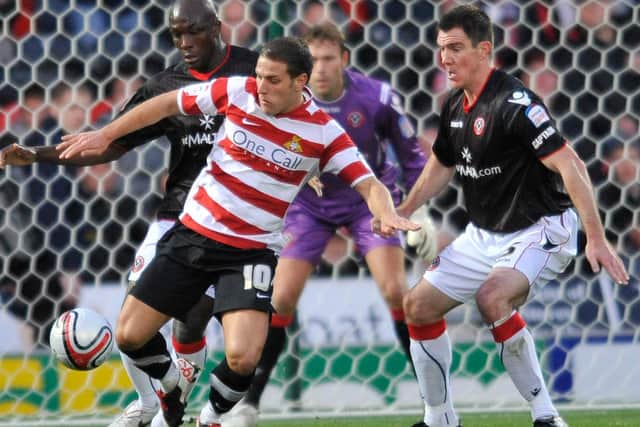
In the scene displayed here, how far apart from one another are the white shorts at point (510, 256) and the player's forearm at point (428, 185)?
0.28m

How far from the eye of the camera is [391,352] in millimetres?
6973

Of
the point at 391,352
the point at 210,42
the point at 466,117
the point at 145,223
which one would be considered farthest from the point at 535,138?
the point at 145,223

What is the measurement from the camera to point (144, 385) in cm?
555

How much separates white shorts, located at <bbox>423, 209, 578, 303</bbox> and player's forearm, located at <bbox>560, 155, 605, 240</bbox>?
333mm

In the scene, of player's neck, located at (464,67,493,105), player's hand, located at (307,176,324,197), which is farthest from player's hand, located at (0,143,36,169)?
player's neck, located at (464,67,493,105)

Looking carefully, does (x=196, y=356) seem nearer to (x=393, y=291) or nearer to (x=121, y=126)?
(x=393, y=291)

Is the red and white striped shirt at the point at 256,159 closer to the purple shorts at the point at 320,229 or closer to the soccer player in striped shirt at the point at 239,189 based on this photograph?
the soccer player in striped shirt at the point at 239,189

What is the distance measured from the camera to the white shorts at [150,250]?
5480 millimetres

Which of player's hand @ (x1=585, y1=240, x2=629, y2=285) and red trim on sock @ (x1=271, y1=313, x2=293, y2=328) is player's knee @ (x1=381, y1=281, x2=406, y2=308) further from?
player's hand @ (x1=585, y1=240, x2=629, y2=285)

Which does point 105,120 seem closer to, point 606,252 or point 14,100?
point 14,100

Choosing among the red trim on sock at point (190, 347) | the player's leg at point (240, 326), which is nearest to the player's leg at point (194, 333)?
the red trim on sock at point (190, 347)

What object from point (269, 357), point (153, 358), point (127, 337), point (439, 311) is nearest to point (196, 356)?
point (153, 358)

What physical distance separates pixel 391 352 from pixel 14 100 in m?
2.46

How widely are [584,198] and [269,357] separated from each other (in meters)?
2.03
